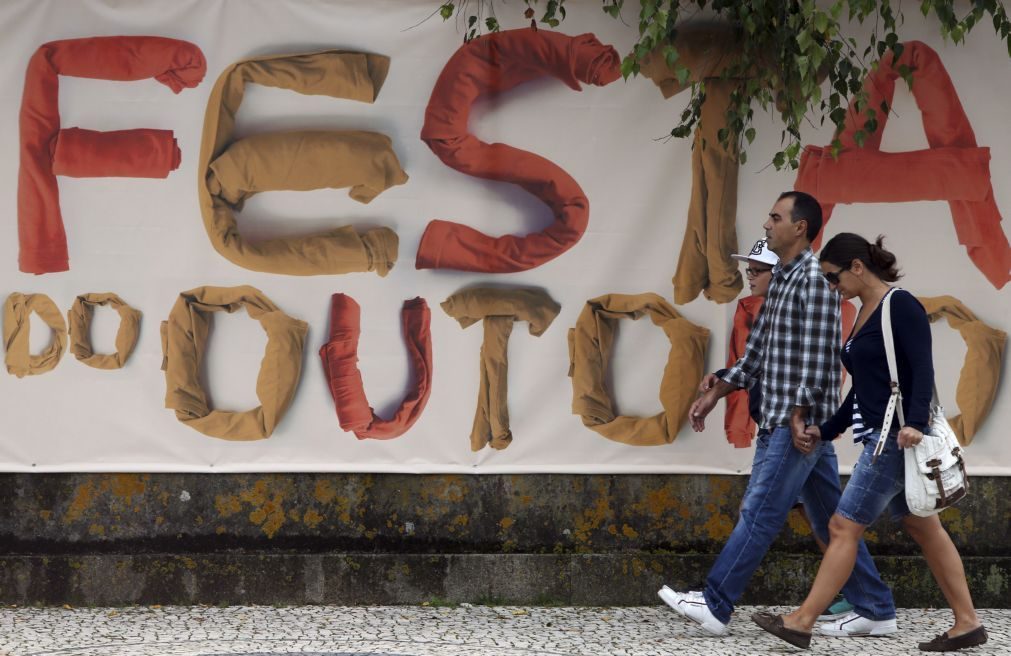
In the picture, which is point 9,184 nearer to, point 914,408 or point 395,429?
point 395,429

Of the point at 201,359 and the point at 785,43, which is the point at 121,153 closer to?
the point at 201,359

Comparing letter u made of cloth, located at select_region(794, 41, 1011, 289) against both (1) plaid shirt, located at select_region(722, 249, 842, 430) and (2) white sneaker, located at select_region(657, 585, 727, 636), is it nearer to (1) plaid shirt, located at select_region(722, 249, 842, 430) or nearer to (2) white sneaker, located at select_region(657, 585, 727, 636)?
(1) plaid shirt, located at select_region(722, 249, 842, 430)

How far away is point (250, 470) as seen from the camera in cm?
652

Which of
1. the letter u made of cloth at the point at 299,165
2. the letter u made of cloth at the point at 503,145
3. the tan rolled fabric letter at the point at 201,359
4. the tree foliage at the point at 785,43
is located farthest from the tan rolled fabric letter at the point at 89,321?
the tree foliage at the point at 785,43

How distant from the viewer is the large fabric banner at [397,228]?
6488 mm

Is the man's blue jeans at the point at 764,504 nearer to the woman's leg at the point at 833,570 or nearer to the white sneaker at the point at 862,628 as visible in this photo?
the white sneaker at the point at 862,628

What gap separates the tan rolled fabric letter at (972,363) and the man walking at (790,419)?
3.49 feet

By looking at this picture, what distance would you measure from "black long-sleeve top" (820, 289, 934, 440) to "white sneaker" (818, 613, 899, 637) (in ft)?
3.19

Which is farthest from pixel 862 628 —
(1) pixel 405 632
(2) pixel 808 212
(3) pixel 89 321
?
(3) pixel 89 321

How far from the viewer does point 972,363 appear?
22.1 ft

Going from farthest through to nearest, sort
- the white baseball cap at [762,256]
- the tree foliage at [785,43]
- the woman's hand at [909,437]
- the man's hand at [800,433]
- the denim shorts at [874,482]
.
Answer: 1. the white baseball cap at [762,256]
2. the tree foliage at [785,43]
3. the man's hand at [800,433]
4. the denim shorts at [874,482]
5. the woman's hand at [909,437]

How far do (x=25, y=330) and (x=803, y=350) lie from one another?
367cm

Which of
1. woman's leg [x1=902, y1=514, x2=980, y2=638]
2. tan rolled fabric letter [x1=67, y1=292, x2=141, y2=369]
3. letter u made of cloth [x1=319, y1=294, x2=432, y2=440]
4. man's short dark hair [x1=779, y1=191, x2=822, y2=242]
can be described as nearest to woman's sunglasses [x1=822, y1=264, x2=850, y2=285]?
man's short dark hair [x1=779, y1=191, x2=822, y2=242]

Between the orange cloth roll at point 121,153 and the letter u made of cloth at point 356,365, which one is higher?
the orange cloth roll at point 121,153
